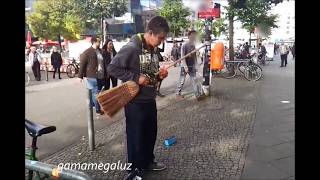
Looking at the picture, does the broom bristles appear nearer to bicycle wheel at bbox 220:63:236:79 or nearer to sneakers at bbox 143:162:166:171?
sneakers at bbox 143:162:166:171

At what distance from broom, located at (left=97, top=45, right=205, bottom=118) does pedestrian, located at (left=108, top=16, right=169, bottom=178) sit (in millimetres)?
76

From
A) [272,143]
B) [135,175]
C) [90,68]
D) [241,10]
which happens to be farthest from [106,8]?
[135,175]

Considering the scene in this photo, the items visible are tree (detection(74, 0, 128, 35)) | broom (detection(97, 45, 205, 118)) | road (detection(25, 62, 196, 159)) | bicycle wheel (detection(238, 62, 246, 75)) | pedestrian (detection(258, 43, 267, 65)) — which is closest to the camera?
broom (detection(97, 45, 205, 118))

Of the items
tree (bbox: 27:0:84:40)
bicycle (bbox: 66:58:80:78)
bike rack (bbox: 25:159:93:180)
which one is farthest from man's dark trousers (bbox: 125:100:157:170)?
tree (bbox: 27:0:84:40)

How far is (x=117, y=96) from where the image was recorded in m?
3.95

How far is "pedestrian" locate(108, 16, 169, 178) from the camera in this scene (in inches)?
156

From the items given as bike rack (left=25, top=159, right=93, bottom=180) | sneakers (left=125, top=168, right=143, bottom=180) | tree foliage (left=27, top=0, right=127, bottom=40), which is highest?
tree foliage (left=27, top=0, right=127, bottom=40)

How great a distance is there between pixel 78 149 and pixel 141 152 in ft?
5.11

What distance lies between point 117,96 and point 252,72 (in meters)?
10.9

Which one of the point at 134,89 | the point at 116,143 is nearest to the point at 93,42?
the point at 116,143

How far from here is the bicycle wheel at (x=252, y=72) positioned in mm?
13928

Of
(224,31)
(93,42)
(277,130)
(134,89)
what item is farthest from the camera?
(224,31)
